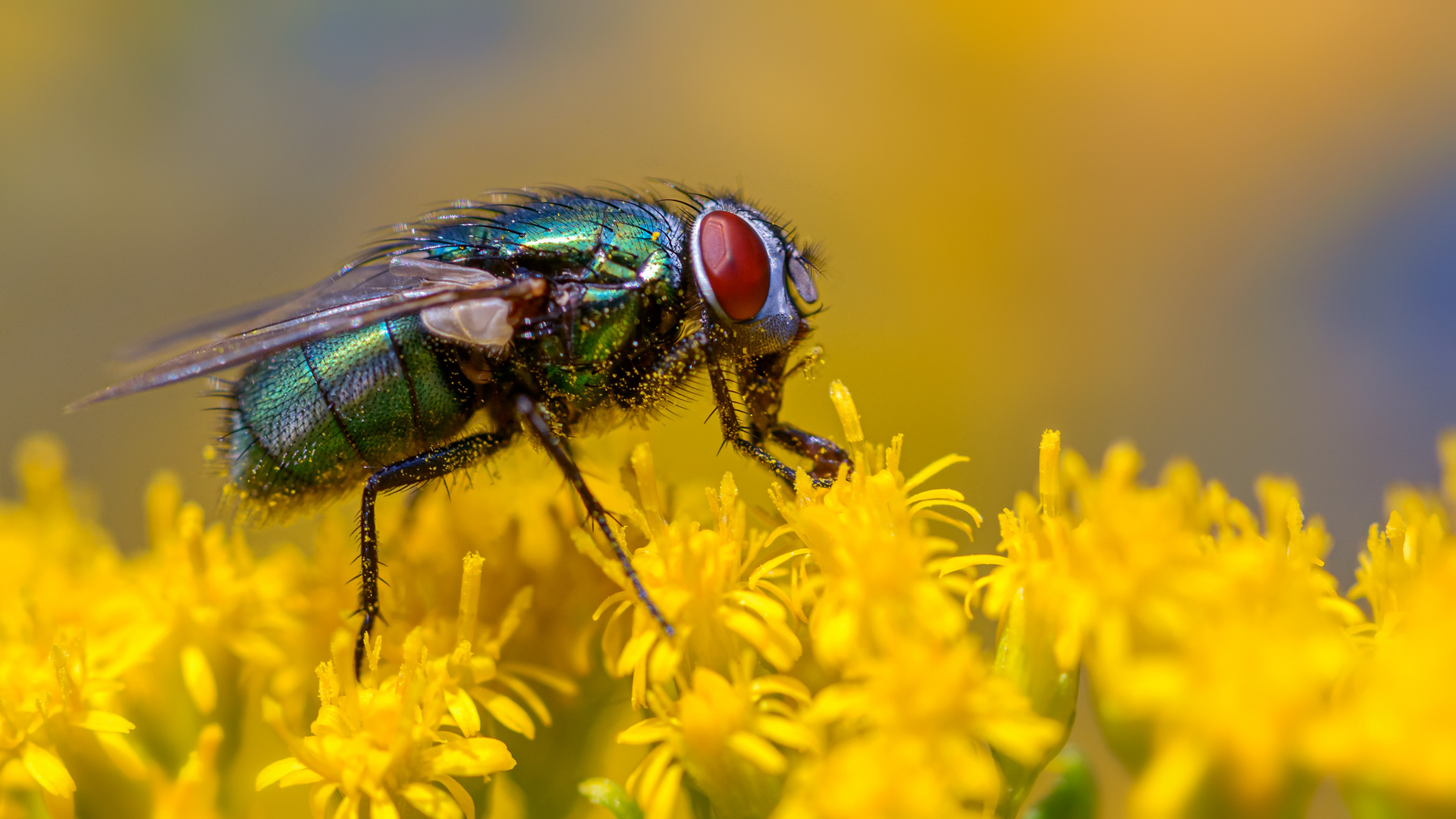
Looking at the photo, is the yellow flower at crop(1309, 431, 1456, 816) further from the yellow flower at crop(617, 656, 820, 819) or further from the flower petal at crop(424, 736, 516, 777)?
the flower petal at crop(424, 736, 516, 777)

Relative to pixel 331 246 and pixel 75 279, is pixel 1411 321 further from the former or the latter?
pixel 75 279

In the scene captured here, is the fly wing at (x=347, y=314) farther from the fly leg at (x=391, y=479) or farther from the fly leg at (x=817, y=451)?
the fly leg at (x=817, y=451)

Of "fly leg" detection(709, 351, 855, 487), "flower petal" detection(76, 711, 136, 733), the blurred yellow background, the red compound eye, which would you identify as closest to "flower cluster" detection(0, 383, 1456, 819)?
"flower petal" detection(76, 711, 136, 733)

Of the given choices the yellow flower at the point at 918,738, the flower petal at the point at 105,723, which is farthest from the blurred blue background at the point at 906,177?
the yellow flower at the point at 918,738

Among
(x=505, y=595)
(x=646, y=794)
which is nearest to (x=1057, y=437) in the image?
(x=646, y=794)

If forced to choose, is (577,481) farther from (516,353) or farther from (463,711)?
(463,711)
